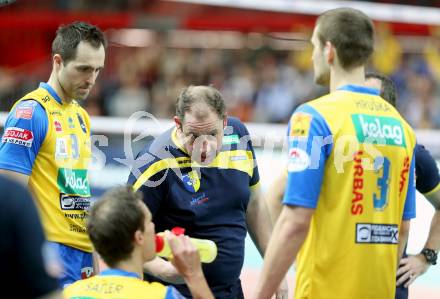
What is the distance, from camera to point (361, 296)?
427 cm

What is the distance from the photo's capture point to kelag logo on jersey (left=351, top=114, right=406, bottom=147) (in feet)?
13.7

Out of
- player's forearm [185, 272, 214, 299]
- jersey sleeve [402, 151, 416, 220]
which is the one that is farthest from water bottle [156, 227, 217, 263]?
jersey sleeve [402, 151, 416, 220]

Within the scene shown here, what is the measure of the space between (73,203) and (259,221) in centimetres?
112

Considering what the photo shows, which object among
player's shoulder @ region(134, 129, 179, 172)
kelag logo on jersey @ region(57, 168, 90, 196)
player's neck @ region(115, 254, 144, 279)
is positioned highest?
player's shoulder @ region(134, 129, 179, 172)

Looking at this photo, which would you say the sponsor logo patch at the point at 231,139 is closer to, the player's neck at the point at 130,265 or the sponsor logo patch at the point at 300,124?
the sponsor logo patch at the point at 300,124

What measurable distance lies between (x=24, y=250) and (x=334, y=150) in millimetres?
1828

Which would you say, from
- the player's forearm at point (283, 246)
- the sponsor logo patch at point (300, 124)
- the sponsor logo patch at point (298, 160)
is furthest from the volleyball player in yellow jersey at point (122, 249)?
the sponsor logo patch at point (300, 124)

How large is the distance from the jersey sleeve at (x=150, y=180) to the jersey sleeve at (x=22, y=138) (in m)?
0.59

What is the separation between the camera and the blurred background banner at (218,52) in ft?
57.2

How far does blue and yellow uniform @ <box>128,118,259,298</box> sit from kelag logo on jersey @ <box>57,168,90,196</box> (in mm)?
518

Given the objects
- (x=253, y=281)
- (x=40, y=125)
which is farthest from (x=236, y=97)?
(x=40, y=125)

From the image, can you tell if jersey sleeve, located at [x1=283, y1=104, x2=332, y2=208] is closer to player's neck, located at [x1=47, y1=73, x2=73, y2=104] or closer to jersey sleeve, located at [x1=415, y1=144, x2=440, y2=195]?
jersey sleeve, located at [x1=415, y1=144, x2=440, y2=195]

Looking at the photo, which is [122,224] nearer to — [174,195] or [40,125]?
[174,195]

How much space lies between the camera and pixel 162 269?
15.3ft
